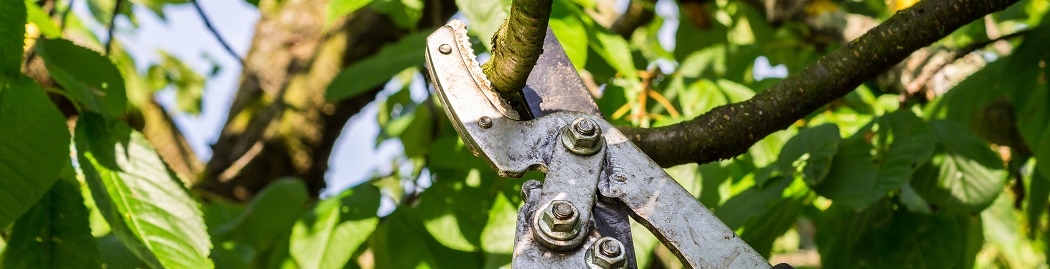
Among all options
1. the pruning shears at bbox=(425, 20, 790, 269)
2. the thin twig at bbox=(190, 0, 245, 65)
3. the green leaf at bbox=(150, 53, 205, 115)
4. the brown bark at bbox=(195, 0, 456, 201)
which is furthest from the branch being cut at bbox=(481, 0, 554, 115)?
the green leaf at bbox=(150, 53, 205, 115)

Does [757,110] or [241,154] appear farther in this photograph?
[241,154]

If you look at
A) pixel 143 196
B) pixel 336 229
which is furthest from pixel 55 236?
pixel 336 229

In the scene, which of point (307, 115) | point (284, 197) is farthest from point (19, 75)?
point (307, 115)

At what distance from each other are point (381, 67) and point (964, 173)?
46.6 inches

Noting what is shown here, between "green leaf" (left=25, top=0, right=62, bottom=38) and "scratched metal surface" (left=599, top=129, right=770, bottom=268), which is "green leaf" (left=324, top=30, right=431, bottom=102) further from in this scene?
"scratched metal surface" (left=599, top=129, right=770, bottom=268)

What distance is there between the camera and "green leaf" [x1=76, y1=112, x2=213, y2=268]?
158cm

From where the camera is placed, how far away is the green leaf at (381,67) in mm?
2227

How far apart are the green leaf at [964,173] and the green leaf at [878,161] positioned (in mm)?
101

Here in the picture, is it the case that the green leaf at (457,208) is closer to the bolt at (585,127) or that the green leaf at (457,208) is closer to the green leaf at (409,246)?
the green leaf at (409,246)

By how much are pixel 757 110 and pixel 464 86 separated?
40cm

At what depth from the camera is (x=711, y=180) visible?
1984 mm

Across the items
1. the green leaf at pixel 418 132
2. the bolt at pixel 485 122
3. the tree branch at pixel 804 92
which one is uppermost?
the bolt at pixel 485 122

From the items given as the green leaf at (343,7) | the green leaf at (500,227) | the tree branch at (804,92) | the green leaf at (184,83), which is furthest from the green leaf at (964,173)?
the green leaf at (184,83)

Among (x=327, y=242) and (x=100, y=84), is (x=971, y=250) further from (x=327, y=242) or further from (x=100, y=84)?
(x=100, y=84)
